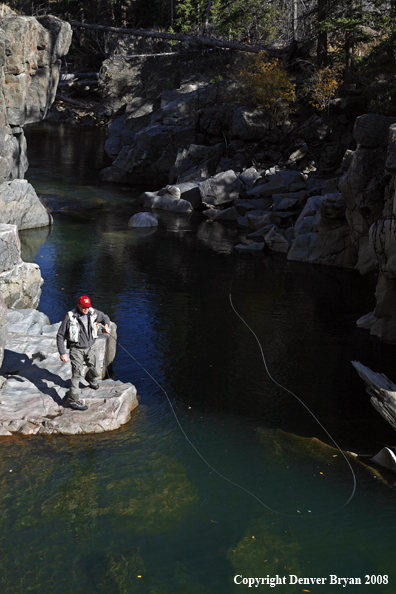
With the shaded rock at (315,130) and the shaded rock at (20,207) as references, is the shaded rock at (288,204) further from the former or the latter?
the shaded rock at (20,207)

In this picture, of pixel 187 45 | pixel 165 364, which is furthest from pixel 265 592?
pixel 187 45

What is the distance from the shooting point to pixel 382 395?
33.8 feet

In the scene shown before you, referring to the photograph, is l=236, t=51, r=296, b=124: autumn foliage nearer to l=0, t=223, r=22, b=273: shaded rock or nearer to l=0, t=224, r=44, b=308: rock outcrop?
l=0, t=224, r=44, b=308: rock outcrop

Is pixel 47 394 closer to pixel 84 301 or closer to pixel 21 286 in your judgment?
pixel 84 301

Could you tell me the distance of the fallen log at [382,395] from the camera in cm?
1019

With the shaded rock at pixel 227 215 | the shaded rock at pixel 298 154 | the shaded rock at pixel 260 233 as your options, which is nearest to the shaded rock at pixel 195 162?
the shaded rock at pixel 298 154

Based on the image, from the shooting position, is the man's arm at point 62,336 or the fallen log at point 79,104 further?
the fallen log at point 79,104

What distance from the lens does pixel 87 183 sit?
36.0 m

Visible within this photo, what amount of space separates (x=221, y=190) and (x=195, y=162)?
5.92 meters

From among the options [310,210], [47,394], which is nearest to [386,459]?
[47,394]

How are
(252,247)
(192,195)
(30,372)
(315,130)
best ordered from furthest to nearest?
(315,130)
(192,195)
(252,247)
(30,372)

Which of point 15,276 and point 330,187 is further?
point 330,187

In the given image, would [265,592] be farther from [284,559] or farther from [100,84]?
[100,84]

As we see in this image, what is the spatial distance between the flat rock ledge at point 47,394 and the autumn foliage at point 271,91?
28387 millimetres
